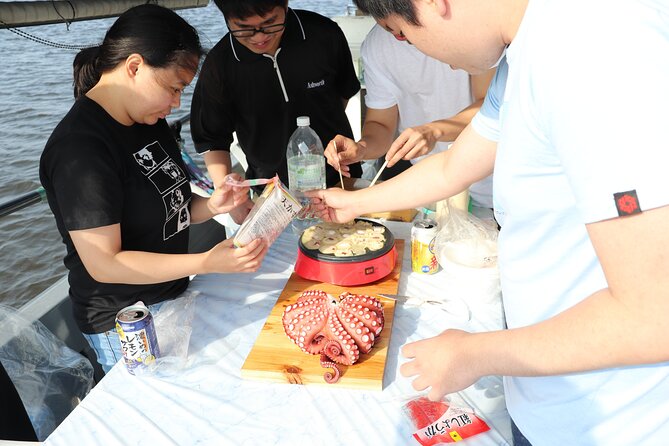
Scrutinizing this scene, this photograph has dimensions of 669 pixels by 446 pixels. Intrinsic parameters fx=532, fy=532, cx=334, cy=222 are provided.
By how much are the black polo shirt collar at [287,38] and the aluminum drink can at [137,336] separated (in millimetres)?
1665

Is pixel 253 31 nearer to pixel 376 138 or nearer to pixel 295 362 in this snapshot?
pixel 376 138

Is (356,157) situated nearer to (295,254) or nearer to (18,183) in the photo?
(295,254)

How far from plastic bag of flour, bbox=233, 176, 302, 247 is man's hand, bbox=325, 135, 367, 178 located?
610 mm

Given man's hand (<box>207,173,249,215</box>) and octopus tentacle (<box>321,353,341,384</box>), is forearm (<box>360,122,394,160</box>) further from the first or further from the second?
octopus tentacle (<box>321,353,341,384</box>)

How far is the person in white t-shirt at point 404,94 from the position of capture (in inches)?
97.7

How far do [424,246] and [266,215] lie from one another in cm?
60

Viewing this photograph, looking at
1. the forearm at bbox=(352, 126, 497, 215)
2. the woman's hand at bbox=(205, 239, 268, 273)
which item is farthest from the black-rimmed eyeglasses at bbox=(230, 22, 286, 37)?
the woman's hand at bbox=(205, 239, 268, 273)

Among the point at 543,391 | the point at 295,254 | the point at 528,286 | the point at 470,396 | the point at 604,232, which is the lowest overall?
the point at 295,254

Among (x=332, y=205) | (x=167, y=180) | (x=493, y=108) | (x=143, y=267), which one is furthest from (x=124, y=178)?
(x=493, y=108)

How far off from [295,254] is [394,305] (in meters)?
0.58

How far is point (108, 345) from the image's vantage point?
191cm

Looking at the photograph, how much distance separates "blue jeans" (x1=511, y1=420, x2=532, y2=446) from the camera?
1109 mm

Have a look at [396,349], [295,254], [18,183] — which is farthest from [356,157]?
[18,183]

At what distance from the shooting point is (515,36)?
894 mm
